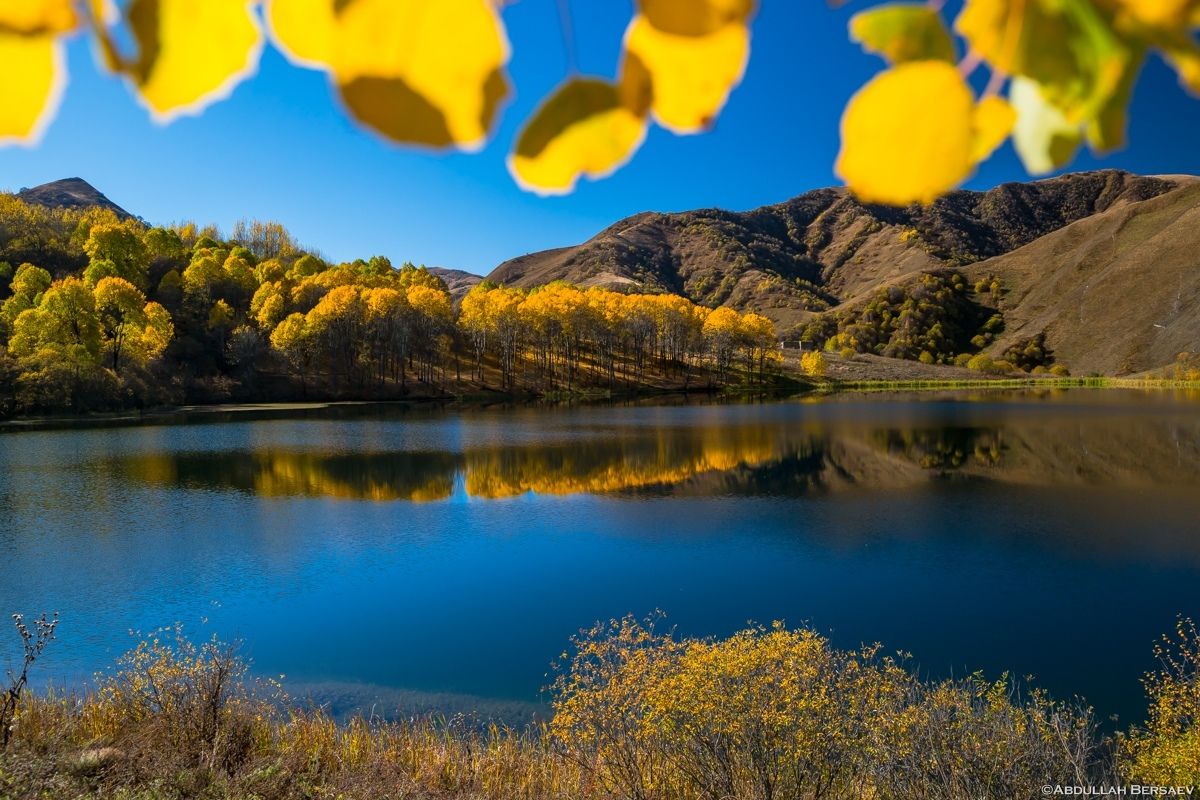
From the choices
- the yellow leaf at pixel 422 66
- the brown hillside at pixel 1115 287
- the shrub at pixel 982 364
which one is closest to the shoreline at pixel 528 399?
the shrub at pixel 982 364

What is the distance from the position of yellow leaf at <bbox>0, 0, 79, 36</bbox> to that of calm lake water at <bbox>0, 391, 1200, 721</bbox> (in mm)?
9917

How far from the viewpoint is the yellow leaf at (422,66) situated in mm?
386

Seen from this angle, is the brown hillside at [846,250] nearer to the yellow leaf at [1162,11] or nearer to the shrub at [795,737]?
the shrub at [795,737]

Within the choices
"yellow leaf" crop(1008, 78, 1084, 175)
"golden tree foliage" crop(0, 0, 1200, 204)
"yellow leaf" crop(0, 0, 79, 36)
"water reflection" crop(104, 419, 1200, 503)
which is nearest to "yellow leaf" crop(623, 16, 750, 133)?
"golden tree foliage" crop(0, 0, 1200, 204)

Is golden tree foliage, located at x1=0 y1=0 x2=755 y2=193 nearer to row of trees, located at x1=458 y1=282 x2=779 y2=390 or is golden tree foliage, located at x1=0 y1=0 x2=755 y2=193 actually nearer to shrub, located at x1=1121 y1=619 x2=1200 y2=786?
shrub, located at x1=1121 y1=619 x2=1200 y2=786

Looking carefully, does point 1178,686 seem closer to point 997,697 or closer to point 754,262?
point 997,697

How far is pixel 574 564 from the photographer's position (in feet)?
50.3

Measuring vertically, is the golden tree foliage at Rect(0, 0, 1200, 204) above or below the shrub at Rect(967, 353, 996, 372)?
below

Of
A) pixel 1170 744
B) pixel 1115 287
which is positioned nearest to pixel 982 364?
pixel 1115 287

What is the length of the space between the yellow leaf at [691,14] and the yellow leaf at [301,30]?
0.20 meters

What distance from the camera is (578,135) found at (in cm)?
50

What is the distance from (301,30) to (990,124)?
0.48 meters

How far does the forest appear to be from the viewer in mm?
46406

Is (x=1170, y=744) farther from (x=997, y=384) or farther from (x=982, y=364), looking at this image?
(x=982, y=364)
